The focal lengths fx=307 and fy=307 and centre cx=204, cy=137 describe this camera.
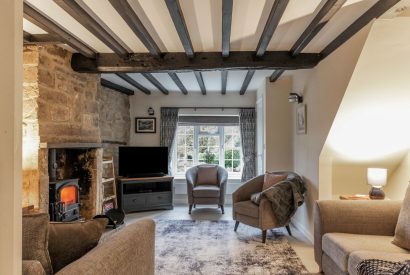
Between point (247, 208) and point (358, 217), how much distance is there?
166 cm

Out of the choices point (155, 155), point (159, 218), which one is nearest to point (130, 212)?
point (159, 218)

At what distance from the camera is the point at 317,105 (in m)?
3.80

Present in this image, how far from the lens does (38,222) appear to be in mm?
1252

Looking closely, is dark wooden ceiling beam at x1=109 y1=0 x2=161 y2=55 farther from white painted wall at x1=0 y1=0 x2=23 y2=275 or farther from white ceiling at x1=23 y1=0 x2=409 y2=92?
white painted wall at x1=0 y1=0 x2=23 y2=275

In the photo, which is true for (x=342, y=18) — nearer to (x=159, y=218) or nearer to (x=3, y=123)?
(x=3, y=123)

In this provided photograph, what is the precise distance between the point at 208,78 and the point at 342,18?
9.22 feet

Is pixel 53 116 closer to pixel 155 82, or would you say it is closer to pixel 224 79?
pixel 155 82

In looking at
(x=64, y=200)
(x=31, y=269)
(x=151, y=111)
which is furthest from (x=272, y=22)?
(x=151, y=111)

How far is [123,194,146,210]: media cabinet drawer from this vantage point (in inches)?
223

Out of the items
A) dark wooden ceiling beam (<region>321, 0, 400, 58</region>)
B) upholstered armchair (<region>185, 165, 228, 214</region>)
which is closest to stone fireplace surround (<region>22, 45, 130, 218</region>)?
upholstered armchair (<region>185, 165, 228, 214</region>)

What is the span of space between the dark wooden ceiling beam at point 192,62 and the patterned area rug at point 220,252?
2.18 meters

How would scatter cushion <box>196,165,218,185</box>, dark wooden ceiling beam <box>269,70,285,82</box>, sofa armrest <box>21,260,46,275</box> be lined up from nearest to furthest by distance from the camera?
sofa armrest <box>21,260,46,275</box>
dark wooden ceiling beam <box>269,70,285,82</box>
scatter cushion <box>196,165,218,185</box>

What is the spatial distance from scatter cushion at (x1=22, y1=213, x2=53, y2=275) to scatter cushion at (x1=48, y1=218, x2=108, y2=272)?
6.2 inches

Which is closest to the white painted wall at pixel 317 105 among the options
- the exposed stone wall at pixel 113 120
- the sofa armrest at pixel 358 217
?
the sofa armrest at pixel 358 217
